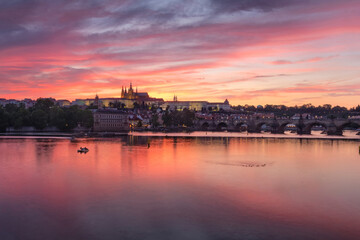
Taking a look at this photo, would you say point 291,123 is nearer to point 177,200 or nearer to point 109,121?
point 109,121

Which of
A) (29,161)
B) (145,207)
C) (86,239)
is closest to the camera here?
(86,239)

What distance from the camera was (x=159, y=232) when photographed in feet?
50.4

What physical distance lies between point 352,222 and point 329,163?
2405 centimetres

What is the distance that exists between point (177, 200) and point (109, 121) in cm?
10307

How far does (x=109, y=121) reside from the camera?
12100 cm

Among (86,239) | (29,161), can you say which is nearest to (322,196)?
(86,239)

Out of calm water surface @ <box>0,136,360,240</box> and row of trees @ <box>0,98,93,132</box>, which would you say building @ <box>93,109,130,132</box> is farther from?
calm water surface @ <box>0,136,360,240</box>

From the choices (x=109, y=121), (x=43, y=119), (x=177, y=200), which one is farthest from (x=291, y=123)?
(x=177, y=200)

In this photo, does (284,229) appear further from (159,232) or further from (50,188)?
(50,188)

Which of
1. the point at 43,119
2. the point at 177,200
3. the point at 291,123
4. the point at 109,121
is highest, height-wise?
the point at 43,119

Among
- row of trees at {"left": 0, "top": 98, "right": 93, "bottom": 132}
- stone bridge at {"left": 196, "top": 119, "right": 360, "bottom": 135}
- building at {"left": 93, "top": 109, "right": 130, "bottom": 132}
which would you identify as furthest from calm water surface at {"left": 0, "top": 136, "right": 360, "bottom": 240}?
building at {"left": 93, "top": 109, "right": 130, "bottom": 132}

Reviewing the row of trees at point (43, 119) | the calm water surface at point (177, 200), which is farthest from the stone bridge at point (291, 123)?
the calm water surface at point (177, 200)

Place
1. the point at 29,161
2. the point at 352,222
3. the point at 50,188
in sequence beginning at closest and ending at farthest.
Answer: the point at 352,222, the point at 50,188, the point at 29,161

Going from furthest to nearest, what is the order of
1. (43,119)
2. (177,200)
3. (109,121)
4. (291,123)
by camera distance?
(109,121) < (291,123) < (43,119) < (177,200)
